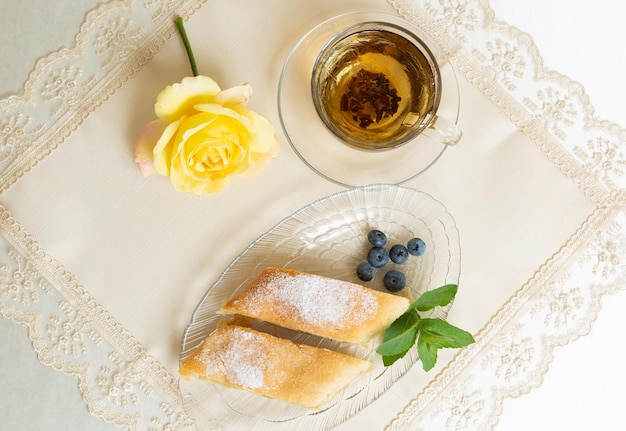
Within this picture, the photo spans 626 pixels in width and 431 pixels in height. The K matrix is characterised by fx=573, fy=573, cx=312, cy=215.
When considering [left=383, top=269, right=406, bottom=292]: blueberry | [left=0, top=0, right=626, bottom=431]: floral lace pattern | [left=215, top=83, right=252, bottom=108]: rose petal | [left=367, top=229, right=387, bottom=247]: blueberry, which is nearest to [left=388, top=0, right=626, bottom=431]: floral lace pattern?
[left=0, top=0, right=626, bottom=431]: floral lace pattern

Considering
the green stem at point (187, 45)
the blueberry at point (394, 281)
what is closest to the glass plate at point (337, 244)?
the blueberry at point (394, 281)

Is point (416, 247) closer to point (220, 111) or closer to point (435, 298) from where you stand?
point (435, 298)

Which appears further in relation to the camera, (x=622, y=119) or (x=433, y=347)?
(x=622, y=119)

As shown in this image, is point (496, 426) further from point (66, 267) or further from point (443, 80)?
point (66, 267)

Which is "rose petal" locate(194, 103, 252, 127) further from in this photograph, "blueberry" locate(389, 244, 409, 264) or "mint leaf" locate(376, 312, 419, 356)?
"mint leaf" locate(376, 312, 419, 356)

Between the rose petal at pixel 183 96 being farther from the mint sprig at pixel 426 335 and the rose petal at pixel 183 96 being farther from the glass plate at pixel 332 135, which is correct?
Answer: the mint sprig at pixel 426 335

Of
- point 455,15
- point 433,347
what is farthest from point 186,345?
point 455,15

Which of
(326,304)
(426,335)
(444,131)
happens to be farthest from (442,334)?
(444,131)
